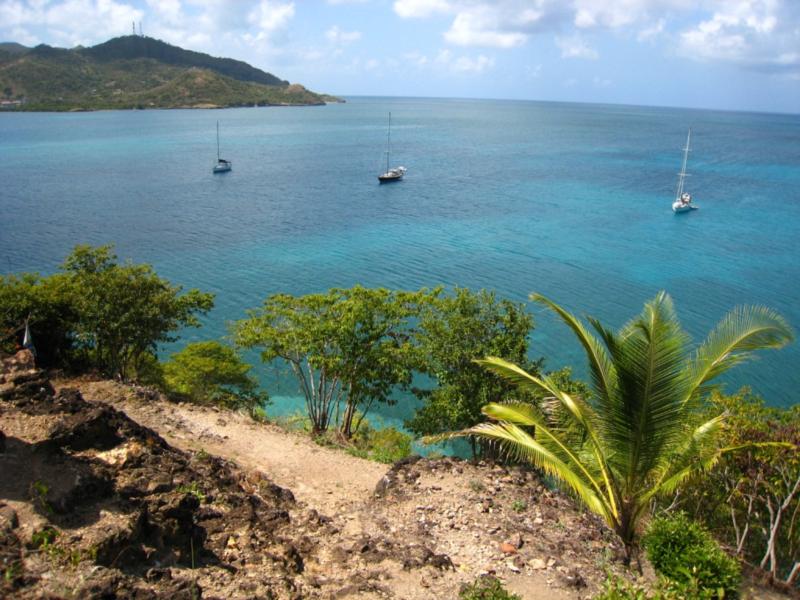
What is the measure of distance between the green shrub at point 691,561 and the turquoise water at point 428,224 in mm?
17410

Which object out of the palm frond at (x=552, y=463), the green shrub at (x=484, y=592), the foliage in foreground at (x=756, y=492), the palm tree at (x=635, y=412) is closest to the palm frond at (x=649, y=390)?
the palm tree at (x=635, y=412)

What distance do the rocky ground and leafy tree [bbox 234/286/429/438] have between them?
4.64 meters

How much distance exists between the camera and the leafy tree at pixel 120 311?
19.9m

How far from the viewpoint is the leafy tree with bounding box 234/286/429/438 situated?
18609mm

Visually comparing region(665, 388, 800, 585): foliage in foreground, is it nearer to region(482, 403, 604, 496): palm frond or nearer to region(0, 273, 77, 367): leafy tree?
region(482, 403, 604, 496): palm frond

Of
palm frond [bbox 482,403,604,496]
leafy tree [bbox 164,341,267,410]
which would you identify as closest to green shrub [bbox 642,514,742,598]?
palm frond [bbox 482,403,604,496]

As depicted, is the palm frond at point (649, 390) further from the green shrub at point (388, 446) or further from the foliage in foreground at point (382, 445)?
the green shrub at point (388, 446)

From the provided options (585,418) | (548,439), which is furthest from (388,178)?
(585,418)

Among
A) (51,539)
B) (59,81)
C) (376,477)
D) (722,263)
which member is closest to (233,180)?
(722,263)

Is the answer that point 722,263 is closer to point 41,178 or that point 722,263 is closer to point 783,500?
point 783,500

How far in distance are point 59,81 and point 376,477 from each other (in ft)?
726

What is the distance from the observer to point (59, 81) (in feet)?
641

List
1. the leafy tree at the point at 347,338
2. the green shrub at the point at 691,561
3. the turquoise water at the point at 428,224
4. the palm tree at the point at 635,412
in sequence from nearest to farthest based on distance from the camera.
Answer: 1. the green shrub at the point at 691,561
2. the palm tree at the point at 635,412
3. the leafy tree at the point at 347,338
4. the turquoise water at the point at 428,224

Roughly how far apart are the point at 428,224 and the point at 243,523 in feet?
156
